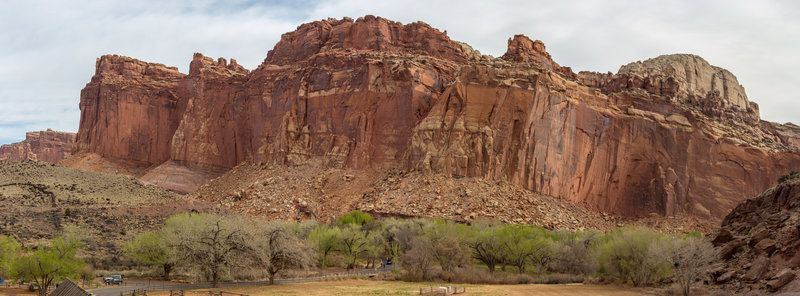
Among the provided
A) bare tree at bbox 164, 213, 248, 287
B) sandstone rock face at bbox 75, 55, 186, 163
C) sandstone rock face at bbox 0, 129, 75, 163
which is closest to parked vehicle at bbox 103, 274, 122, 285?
bare tree at bbox 164, 213, 248, 287

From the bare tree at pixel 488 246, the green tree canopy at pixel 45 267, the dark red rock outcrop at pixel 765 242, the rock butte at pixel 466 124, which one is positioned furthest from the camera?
the rock butte at pixel 466 124

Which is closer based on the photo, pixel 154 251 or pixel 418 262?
pixel 154 251

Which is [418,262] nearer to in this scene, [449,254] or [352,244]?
[449,254]

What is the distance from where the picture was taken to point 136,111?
388 feet

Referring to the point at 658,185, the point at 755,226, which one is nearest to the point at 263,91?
the point at 658,185

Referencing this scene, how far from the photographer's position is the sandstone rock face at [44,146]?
18150 cm

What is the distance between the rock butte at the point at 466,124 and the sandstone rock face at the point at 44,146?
7691 cm

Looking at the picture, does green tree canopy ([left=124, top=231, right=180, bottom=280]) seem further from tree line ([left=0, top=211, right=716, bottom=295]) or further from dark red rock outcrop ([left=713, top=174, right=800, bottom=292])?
dark red rock outcrop ([left=713, top=174, right=800, bottom=292])

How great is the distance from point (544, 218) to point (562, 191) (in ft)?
38.2

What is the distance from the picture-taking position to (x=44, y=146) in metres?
189

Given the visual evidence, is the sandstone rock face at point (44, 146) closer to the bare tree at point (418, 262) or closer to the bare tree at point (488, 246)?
the bare tree at point (488, 246)

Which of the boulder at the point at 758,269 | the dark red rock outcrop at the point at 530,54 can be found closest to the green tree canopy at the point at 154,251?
the boulder at the point at 758,269

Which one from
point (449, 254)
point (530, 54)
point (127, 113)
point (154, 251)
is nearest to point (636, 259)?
point (449, 254)

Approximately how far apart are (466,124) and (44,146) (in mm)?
151203
